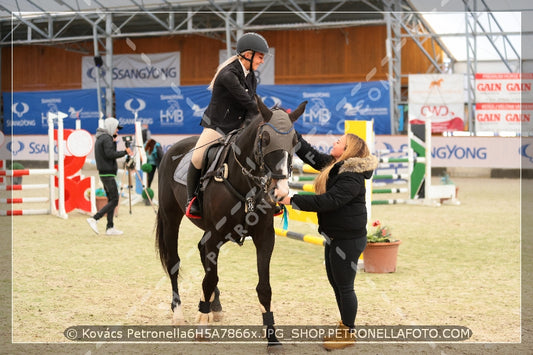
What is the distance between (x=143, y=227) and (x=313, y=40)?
18.5m

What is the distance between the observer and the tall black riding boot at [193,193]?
→ 16.2ft

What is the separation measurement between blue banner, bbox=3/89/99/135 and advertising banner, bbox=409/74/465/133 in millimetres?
13800

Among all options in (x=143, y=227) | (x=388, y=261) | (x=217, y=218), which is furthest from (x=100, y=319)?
(x=143, y=227)

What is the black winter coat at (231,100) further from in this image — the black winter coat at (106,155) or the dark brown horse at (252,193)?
the black winter coat at (106,155)

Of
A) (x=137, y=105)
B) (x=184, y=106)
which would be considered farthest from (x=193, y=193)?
(x=137, y=105)

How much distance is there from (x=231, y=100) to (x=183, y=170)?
0.80 meters

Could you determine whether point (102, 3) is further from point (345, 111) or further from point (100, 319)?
point (100, 319)

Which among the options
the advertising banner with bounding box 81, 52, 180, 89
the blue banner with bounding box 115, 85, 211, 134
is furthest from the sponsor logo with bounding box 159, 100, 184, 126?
the advertising banner with bounding box 81, 52, 180, 89

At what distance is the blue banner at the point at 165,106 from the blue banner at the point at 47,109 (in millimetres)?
1602

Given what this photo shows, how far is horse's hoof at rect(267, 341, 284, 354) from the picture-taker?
429 cm

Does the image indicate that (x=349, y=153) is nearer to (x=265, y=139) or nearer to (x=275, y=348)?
(x=265, y=139)

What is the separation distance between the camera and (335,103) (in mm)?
23453

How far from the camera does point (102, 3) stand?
977 inches

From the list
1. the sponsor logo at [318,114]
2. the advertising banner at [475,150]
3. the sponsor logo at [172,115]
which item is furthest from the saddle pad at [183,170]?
the sponsor logo at [172,115]
